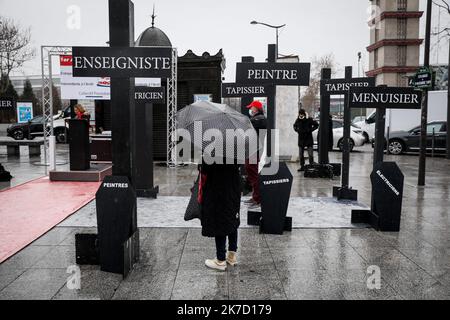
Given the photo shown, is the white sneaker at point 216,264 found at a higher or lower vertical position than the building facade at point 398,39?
lower

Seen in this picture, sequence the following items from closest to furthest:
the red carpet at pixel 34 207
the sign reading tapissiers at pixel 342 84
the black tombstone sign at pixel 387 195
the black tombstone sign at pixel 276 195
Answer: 1. the red carpet at pixel 34 207
2. the black tombstone sign at pixel 276 195
3. the black tombstone sign at pixel 387 195
4. the sign reading tapissiers at pixel 342 84

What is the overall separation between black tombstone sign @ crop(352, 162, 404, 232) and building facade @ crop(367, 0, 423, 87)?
48389mm

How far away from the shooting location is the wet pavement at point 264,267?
395cm

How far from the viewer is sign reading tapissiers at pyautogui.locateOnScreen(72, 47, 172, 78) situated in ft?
14.1

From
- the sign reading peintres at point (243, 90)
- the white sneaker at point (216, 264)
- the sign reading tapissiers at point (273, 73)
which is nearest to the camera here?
the white sneaker at point (216, 264)

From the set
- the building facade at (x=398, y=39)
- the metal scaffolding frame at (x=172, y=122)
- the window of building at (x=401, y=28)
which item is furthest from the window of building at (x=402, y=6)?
the metal scaffolding frame at (x=172, y=122)

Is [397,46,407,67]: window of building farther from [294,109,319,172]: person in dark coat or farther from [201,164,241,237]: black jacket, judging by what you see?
[201,164,241,237]: black jacket

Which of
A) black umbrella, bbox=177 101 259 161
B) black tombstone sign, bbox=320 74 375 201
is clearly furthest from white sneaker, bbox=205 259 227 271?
black tombstone sign, bbox=320 74 375 201

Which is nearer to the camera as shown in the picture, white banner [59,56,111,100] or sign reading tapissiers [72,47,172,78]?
sign reading tapissiers [72,47,172,78]

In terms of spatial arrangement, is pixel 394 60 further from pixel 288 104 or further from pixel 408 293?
pixel 408 293

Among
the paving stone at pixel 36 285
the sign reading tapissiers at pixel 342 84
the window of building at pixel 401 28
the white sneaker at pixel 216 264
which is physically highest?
the window of building at pixel 401 28

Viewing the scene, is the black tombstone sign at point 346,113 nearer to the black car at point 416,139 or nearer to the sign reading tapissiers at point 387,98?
the sign reading tapissiers at point 387,98

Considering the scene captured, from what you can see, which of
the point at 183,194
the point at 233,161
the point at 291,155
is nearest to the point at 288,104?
the point at 291,155

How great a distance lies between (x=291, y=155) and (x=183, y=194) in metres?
7.57
